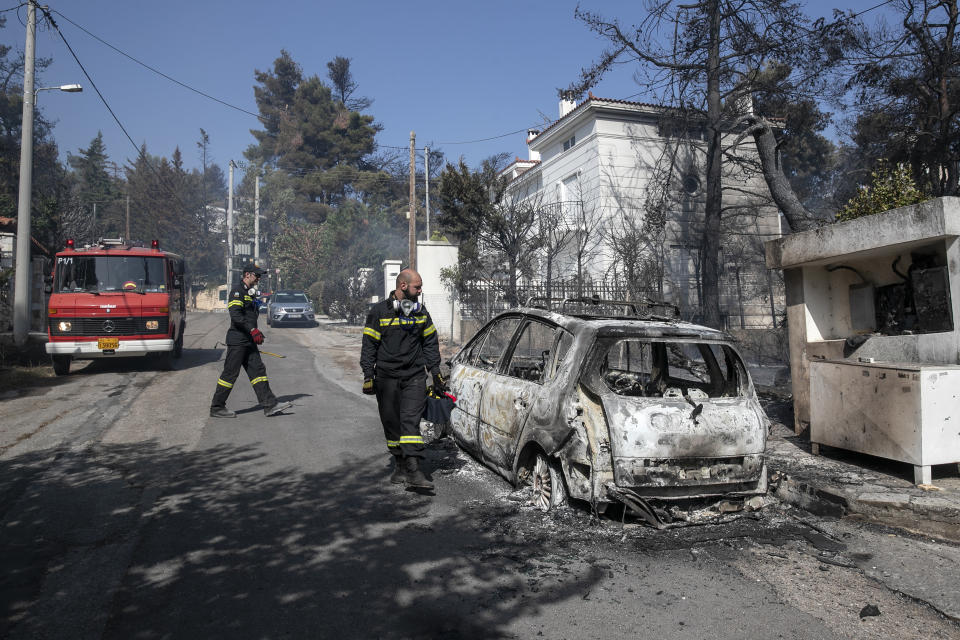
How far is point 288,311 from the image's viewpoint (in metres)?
27.8

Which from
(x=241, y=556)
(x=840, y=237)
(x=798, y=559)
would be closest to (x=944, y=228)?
(x=840, y=237)

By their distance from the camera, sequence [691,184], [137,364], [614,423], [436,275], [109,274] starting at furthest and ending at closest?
1. [691,184]
2. [436,275]
3. [137,364]
4. [109,274]
5. [614,423]

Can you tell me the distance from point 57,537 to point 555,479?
3.34 meters

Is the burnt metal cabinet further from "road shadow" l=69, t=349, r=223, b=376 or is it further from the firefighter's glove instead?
"road shadow" l=69, t=349, r=223, b=376

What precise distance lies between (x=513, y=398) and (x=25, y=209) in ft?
49.2

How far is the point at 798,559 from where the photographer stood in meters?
4.04

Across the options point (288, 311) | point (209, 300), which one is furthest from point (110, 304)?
point (209, 300)

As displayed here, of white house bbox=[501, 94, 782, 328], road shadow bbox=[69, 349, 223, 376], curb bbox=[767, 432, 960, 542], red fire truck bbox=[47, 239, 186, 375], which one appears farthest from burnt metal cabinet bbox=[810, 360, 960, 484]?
white house bbox=[501, 94, 782, 328]

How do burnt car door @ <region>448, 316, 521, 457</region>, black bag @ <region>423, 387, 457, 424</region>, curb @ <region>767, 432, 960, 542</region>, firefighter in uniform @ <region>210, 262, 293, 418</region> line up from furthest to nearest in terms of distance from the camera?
1. firefighter in uniform @ <region>210, 262, 293, 418</region>
2. burnt car door @ <region>448, 316, 521, 457</region>
3. black bag @ <region>423, 387, 457, 424</region>
4. curb @ <region>767, 432, 960, 542</region>

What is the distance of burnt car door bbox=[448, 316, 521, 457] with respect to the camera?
18.9ft

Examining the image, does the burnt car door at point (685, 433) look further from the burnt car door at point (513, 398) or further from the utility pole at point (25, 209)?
the utility pole at point (25, 209)

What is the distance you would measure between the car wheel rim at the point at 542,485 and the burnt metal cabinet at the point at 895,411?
10.3 feet

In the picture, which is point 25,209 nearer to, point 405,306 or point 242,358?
point 242,358

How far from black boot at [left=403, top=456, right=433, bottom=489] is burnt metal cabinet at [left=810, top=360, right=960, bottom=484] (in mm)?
3958
